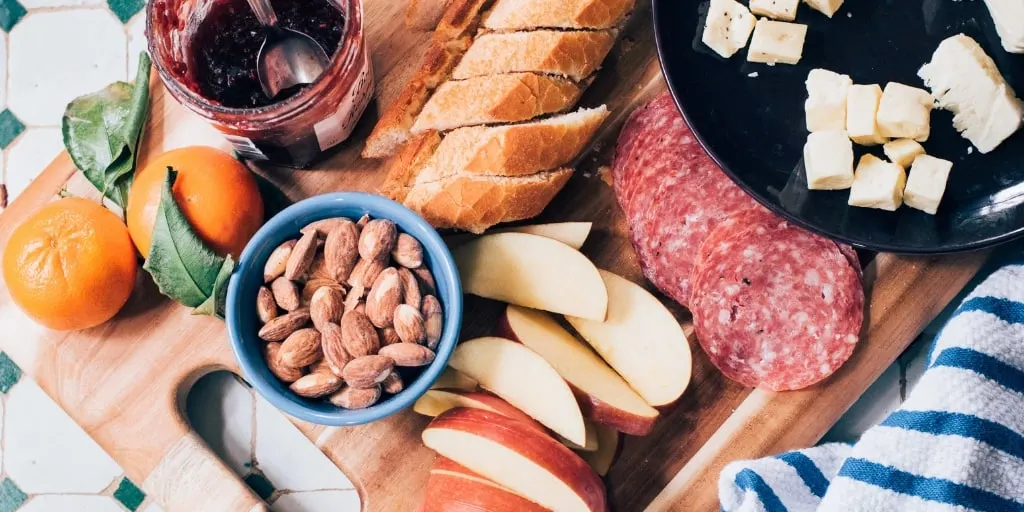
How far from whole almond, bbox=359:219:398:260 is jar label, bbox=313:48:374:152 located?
19 centimetres

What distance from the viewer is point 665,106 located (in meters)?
Result: 1.46

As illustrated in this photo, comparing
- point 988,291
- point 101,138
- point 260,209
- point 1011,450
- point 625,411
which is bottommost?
point 1011,450

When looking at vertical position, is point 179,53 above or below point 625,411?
above

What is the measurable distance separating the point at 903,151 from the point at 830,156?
117 millimetres

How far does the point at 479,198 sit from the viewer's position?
1338mm

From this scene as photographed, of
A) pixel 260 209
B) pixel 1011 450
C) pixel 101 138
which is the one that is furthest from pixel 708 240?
pixel 101 138

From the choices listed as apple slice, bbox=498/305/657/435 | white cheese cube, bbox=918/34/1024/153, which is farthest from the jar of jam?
white cheese cube, bbox=918/34/1024/153

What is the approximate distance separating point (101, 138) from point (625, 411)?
978mm

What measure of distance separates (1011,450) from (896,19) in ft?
2.28

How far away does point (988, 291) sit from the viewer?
1.39m

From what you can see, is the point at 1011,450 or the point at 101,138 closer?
the point at 1011,450

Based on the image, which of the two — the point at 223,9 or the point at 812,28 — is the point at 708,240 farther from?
the point at 223,9

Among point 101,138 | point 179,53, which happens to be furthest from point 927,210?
point 101,138

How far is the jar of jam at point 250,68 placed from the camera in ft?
4.08
